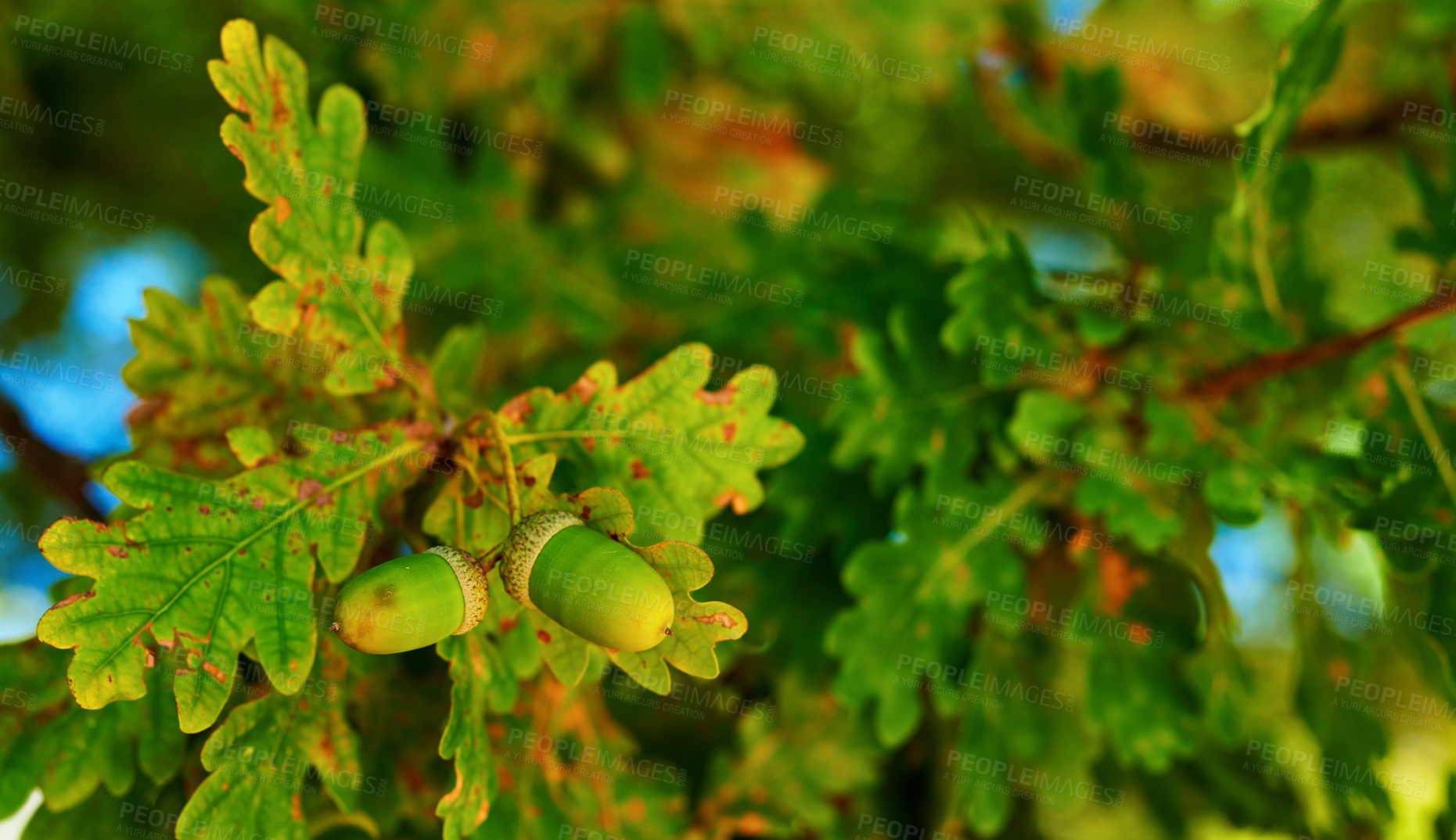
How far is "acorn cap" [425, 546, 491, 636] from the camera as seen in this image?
81 centimetres

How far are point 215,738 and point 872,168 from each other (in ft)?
8.70

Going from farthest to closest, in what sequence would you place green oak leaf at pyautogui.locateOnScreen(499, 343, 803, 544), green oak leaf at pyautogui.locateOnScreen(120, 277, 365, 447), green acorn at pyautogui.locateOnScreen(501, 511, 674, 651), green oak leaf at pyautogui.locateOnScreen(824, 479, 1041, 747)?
green oak leaf at pyautogui.locateOnScreen(824, 479, 1041, 747) < green oak leaf at pyautogui.locateOnScreen(120, 277, 365, 447) < green oak leaf at pyautogui.locateOnScreen(499, 343, 803, 544) < green acorn at pyautogui.locateOnScreen(501, 511, 674, 651)

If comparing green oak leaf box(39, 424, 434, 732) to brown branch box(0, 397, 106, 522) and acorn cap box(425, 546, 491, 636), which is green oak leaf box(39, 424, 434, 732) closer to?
acorn cap box(425, 546, 491, 636)

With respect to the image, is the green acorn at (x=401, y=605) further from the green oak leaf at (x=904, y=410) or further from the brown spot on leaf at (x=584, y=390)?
the green oak leaf at (x=904, y=410)

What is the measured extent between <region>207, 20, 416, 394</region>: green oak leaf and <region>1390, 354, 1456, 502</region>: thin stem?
1292mm

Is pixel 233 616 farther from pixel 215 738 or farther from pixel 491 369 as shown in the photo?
pixel 491 369

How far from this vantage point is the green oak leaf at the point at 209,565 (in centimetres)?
80

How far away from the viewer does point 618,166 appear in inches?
93.5

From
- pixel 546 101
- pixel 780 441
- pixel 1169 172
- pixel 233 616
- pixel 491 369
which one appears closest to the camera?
pixel 233 616

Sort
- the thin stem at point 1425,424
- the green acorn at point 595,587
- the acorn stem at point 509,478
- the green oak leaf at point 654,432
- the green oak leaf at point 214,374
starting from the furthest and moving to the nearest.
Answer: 1. the thin stem at point 1425,424
2. the green oak leaf at point 214,374
3. the green oak leaf at point 654,432
4. the acorn stem at point 509,478
5. the green acorn at point 595,587

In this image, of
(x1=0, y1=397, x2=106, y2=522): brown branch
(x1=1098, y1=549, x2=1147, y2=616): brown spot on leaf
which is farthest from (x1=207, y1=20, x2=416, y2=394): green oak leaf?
(x1=1098, y1=549, x2=1147, y2=616): brown spot on leaf

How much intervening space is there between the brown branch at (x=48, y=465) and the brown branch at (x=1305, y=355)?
5.42 feet

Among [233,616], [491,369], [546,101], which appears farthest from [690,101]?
[233,616]

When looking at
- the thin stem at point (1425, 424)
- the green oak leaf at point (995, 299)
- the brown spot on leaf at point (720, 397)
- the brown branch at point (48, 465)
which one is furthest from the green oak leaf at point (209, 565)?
the thin stem at point (1425, 424)
